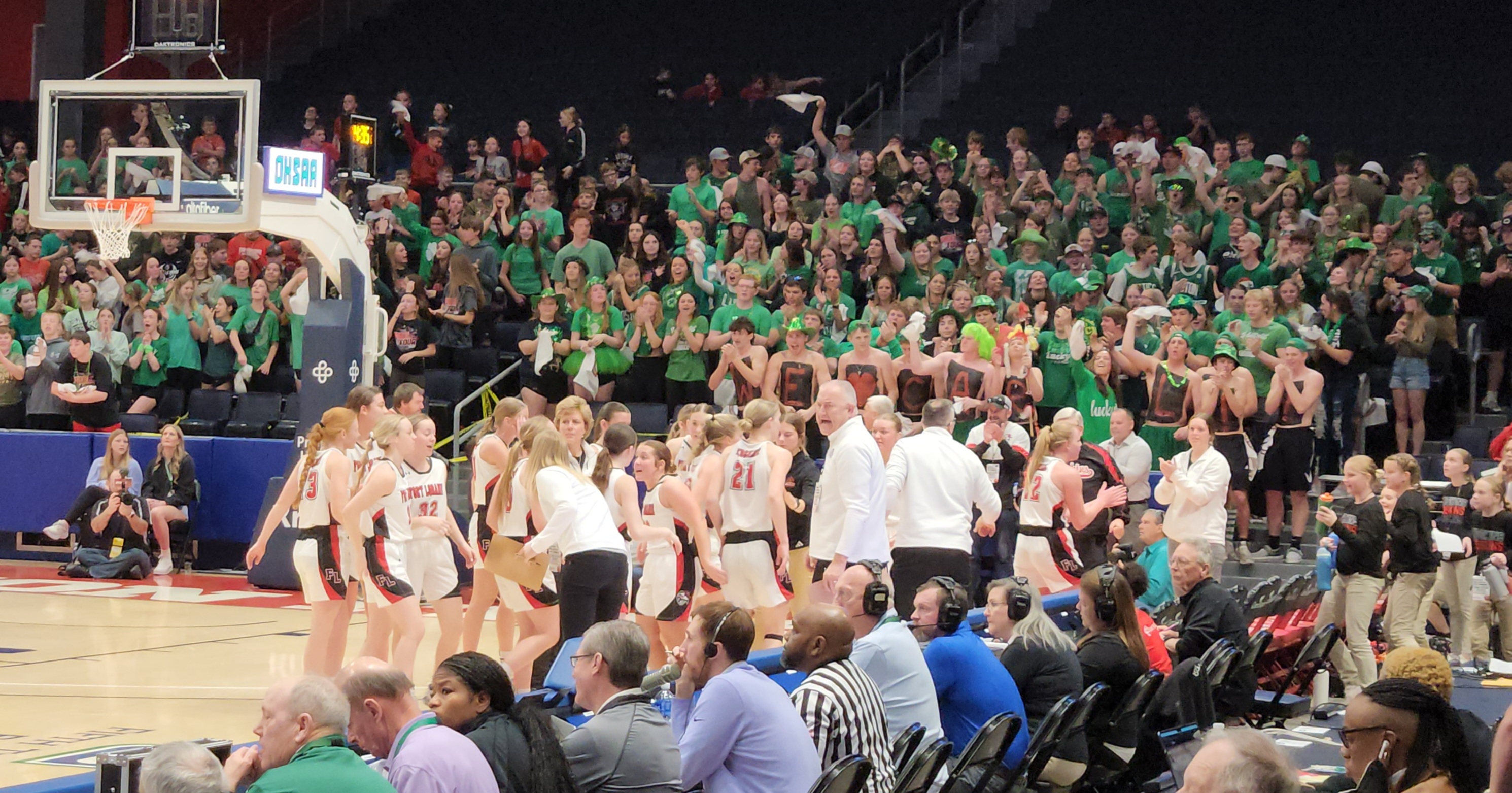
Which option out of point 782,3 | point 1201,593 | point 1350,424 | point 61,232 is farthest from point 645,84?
point 1201,593

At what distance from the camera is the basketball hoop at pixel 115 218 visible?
43.0 feet

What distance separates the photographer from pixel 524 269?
17031mm

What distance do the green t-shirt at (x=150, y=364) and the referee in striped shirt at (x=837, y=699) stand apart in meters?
12.1

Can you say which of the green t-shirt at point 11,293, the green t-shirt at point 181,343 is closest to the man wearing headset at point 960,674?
the green t-shirt at point 181,343

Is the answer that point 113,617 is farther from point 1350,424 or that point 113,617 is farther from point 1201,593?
point 1350,424

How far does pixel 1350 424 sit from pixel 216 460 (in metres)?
9.95

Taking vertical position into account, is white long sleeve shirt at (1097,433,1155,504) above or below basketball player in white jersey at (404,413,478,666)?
above

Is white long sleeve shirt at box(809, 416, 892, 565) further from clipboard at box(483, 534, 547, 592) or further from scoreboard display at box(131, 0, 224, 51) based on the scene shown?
scoreboard display at box(131, 0, 224, 51)

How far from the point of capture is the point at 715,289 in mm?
15914

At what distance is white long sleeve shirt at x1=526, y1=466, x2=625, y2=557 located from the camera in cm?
831

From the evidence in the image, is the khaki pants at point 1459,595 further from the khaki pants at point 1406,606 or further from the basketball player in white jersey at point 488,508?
the basketball player in white jersey at point 488,508

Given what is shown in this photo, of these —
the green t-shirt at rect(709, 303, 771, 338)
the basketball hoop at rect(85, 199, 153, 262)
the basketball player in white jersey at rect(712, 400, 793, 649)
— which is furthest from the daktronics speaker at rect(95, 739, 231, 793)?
the green t-shirt at rect(709, 303, 771, 338)

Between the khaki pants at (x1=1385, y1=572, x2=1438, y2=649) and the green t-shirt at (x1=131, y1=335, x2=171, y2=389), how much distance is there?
1086 centimetres

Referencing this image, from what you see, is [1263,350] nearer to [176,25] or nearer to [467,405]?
[467,405]
